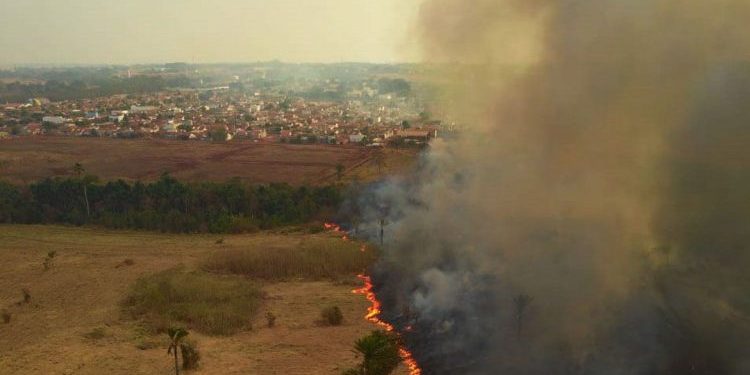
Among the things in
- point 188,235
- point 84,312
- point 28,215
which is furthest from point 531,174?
point 28,215

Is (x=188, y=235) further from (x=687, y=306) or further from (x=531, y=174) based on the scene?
(x=687, y=306)

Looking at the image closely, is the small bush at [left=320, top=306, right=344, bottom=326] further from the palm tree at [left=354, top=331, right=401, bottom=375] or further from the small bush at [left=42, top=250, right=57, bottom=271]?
the small bush at [left=42, top=250, right=57, bottom=271]

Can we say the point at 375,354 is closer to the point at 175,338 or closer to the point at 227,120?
the point at 175,338

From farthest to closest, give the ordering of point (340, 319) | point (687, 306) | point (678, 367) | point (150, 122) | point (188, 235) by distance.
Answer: point (150, 122) → point (188, 235) → point (340, 319) → point (687, 306) → point (678, 367)

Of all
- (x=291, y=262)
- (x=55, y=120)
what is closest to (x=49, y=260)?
(x=291, y=262)

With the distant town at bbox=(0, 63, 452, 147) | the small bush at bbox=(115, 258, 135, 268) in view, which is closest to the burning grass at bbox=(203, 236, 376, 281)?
the small bush at bbox=(115, 258, 135, 268)

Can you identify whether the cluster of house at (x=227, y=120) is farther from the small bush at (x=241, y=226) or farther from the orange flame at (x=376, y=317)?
the orange flame at (x=376, y=317)

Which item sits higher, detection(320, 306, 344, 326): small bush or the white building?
detection(320, 306, 344, 326): small bush
